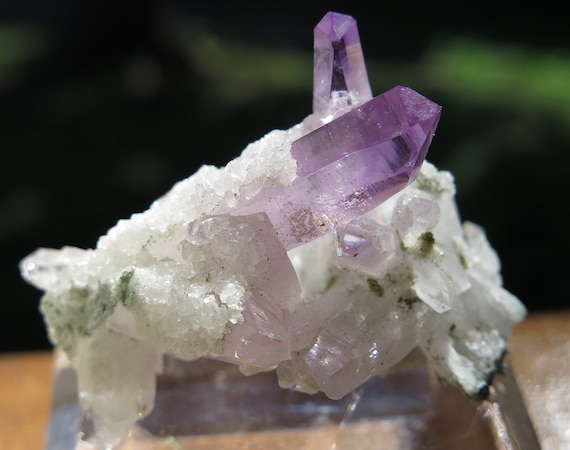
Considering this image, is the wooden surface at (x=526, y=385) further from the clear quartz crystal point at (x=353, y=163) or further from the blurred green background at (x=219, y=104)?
the blurred green background at (x=219, y=104)

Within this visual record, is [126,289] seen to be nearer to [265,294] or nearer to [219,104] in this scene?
[265,294]

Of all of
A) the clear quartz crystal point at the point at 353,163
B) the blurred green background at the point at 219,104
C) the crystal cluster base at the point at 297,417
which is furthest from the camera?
the blurred green background at the point at 219,104

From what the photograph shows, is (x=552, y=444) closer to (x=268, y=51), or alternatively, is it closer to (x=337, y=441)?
(x=337, y=441)

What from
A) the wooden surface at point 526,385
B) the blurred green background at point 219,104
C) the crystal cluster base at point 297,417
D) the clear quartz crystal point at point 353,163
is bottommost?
the blurred green background at point 219,104

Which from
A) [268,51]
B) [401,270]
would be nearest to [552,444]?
[401,270]

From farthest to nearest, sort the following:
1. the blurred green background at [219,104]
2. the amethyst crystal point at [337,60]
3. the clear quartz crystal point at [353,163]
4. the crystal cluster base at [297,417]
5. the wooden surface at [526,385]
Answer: the blurred green background at [219,104] < the wooden surface at [526,385] < the crystal cluster base at [297,417] < the amethyst crystal point at [337,60] < the clear quartz crystal point at [353,163]

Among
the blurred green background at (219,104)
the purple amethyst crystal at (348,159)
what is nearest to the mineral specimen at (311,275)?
the purple amethyst crystal at (348,159)

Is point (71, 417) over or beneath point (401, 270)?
beneath
